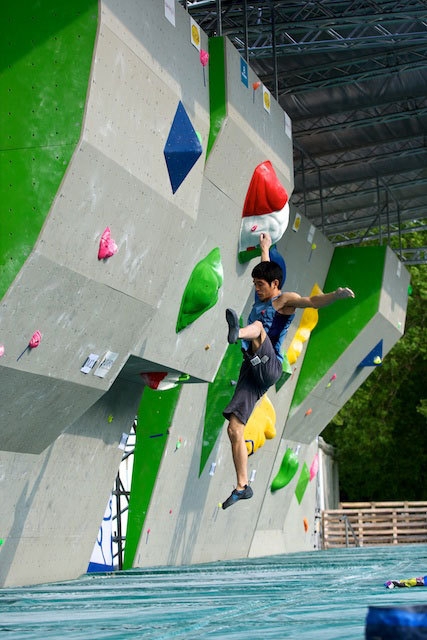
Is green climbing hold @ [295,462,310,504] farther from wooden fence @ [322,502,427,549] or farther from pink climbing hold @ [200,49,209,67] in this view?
pink climbing hold @ [200,49,209,67]

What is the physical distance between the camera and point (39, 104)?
7.08m

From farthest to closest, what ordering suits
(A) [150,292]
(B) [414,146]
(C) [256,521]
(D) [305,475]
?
(D) [305,475], (B) [414,146], (C) [256,521], (A) [150,292]

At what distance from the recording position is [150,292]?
8547mm

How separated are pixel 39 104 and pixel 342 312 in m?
10.8

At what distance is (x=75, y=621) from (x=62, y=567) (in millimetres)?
5730

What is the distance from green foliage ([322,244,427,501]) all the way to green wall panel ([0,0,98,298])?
77.1 feet

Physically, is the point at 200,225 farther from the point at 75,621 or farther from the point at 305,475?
the point at 305,475

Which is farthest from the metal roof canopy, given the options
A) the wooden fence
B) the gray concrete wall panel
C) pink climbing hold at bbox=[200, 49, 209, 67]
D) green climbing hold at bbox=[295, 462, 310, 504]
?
the wooden fence

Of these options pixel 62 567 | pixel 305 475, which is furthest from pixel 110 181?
pixel 305 475

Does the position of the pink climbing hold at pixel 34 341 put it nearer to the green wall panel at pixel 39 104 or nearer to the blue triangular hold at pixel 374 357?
the green wall panel at pixel 39 104

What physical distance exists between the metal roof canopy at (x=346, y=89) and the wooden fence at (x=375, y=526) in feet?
30.9

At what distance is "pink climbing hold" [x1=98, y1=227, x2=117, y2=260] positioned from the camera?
766 cm

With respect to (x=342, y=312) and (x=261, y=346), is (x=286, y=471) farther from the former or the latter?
(x=261, y=346)

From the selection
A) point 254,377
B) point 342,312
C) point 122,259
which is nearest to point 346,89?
point 342,312
